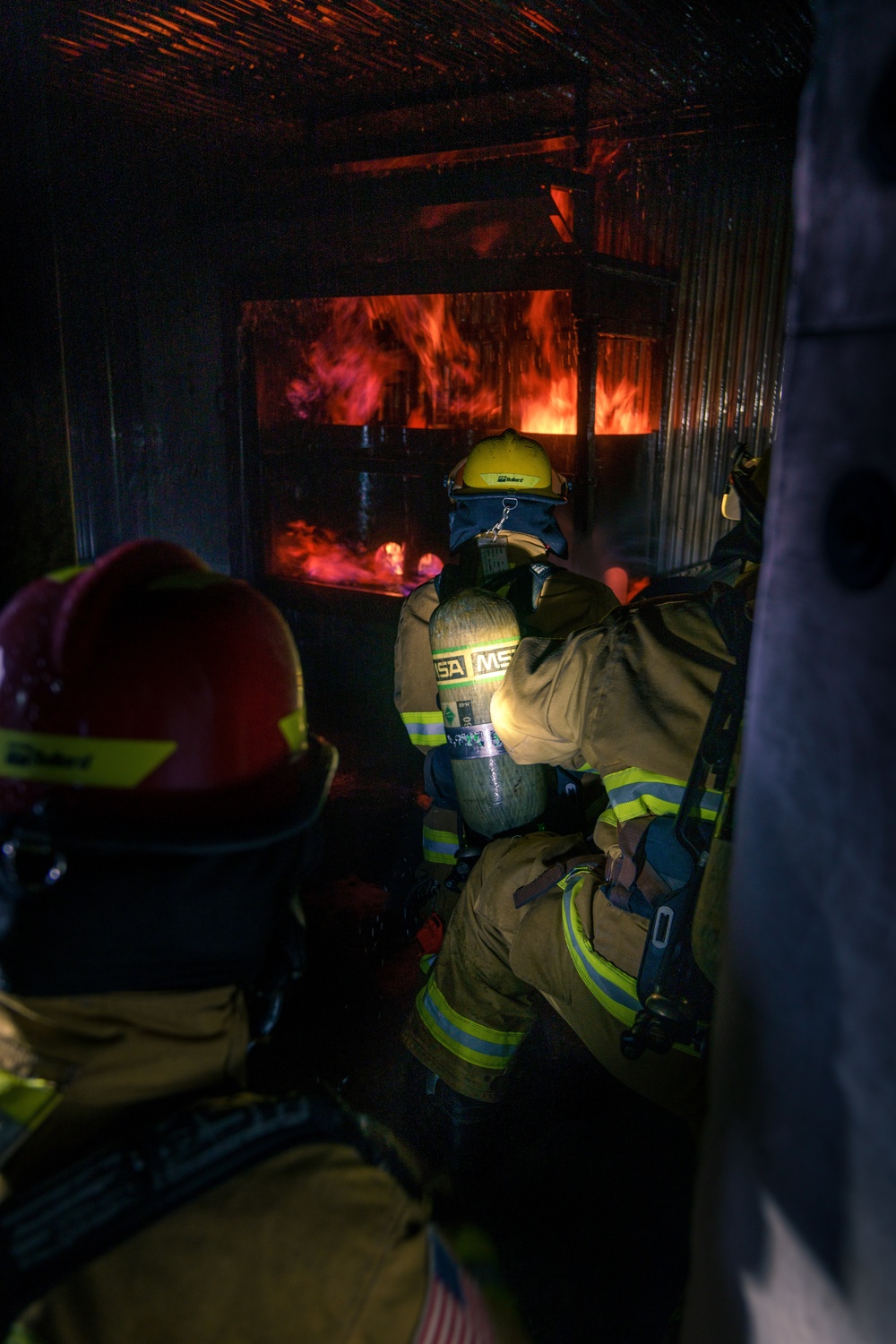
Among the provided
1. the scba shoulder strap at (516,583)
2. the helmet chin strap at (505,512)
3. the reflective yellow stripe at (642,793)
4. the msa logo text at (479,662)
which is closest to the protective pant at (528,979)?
the reflective yellow stripe at (642,793)

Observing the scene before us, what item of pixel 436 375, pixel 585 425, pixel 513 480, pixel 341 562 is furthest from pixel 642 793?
pixel 341 562

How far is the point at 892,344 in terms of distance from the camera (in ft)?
1.94

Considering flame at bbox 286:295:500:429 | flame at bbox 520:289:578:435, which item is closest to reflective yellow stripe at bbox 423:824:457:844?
flame at bbox 520:289:578:435

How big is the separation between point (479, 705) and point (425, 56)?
4.99m

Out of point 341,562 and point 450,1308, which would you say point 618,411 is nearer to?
point 341,562

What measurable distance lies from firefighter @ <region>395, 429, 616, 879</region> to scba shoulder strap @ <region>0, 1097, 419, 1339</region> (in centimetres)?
260

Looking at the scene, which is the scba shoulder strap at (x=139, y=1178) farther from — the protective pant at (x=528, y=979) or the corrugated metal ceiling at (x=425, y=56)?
the corrugated metal ceiling at (x=425, y=56)

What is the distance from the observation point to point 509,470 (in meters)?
3.91

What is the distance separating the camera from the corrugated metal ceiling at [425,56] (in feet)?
15.7

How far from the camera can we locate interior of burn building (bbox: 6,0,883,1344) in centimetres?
335

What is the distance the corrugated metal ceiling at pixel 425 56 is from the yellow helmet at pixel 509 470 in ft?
8.84

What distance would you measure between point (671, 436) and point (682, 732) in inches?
192

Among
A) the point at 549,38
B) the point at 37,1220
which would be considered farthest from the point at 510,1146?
the point at 549,38

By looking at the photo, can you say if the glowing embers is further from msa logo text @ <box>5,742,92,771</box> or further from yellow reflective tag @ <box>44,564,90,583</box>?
msa logo text @ <box>5,742,92,771</box>
